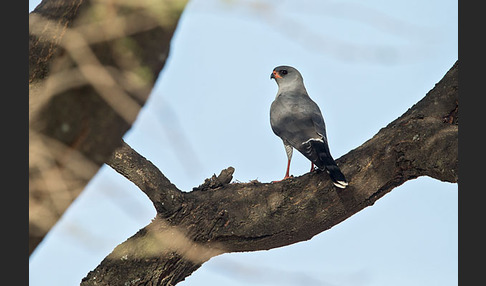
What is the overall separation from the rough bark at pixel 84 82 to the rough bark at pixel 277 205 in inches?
98.4

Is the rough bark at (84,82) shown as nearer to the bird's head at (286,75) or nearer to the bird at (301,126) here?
the bird at (301,126)

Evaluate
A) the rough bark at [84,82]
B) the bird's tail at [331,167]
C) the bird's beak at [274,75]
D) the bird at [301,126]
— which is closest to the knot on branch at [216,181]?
the bird at [301,126]

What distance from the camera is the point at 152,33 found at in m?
1.90

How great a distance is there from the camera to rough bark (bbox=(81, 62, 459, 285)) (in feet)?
14.1

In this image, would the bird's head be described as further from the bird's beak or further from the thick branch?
the thick branch

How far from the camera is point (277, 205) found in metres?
4.41

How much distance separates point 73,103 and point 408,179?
3.18 meters

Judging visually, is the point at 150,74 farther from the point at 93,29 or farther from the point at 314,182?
the point at 314,182

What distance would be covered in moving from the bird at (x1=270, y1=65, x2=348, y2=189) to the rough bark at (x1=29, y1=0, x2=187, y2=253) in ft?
8.50

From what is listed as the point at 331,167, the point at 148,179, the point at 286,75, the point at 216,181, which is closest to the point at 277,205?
the point at 331,167

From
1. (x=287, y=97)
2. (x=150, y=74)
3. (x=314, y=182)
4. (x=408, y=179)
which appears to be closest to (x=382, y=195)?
(x=408, y=179)

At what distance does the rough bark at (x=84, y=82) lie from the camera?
1849mm

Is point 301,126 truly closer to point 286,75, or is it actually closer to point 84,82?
point 286,75

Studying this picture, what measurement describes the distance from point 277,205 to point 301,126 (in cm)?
114
